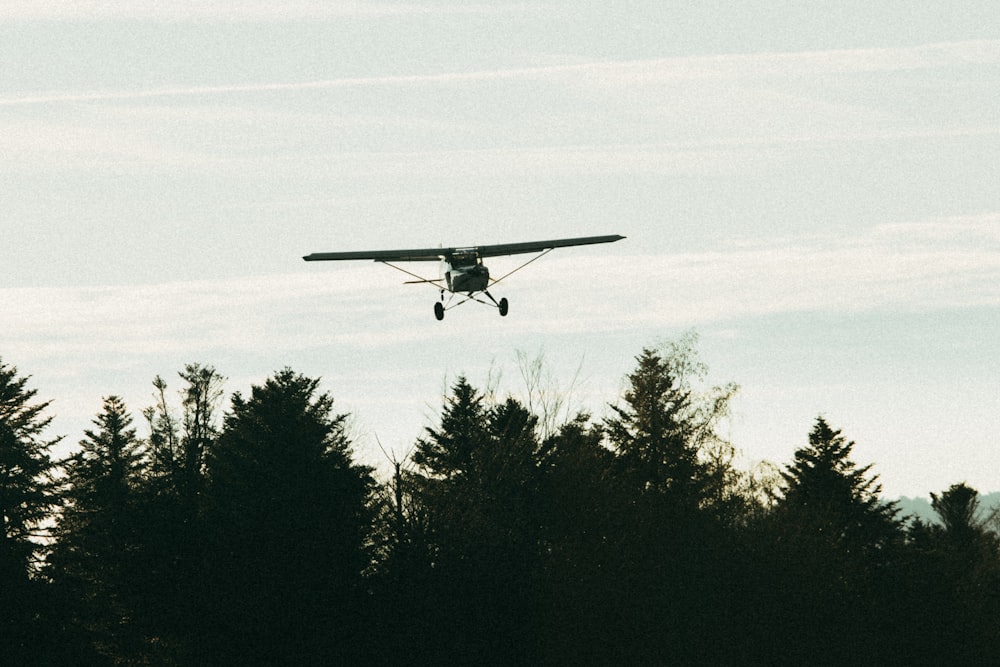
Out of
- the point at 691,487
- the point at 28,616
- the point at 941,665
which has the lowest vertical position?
the point at 941,665

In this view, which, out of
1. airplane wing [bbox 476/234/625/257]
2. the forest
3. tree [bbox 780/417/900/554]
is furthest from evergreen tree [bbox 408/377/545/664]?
tree [bbox 780/417/900/554]

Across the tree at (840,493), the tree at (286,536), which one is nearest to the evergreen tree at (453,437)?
the tree at (286,536)

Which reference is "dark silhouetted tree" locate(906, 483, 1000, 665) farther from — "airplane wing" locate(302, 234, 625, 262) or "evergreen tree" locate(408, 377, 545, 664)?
"airplane wing" locate(302, 234, 625, 262)

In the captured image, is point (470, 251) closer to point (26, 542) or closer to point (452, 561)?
point (452, 561)

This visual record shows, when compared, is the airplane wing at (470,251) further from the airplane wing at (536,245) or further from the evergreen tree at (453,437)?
the evergreen tree at (453,437)

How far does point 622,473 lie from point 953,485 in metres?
34.0

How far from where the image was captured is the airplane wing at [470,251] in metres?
39.0

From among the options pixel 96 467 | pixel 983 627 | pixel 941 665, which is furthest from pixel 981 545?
pixel 96 467

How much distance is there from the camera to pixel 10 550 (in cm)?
4222

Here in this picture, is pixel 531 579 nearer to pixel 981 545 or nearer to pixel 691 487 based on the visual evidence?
pixel 691 487

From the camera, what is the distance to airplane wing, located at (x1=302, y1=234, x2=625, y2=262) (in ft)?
128

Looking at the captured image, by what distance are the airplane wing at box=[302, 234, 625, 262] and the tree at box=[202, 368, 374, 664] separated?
6.69 metres

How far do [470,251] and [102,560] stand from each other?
18083mm

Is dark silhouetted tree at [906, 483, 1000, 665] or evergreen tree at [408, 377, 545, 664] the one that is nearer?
evergreen tree at [408, 377, 545, 664]
